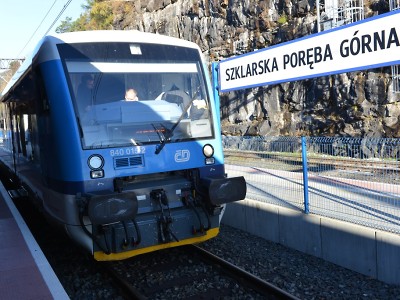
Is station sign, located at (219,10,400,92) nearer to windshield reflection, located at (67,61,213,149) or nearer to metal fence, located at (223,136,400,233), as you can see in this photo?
metal fence, located at (223,136,400,233)

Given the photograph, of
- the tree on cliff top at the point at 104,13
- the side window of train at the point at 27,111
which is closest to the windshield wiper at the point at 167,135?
the side window of train at the point at 27,111

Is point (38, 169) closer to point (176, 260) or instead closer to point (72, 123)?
point (72, 123)

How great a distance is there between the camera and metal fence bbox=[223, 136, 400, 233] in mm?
5547

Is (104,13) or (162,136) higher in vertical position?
(104,13)

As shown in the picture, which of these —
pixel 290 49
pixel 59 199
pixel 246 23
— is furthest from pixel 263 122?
pixel 59 199

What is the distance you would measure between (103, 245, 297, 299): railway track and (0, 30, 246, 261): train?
0.41m

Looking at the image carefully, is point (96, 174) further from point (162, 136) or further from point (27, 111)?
point (27, 111)

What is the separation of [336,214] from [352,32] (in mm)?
2491

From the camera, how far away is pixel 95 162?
5121 mm

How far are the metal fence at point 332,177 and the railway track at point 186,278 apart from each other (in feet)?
5.51

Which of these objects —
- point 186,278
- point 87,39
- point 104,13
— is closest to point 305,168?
point 186,278

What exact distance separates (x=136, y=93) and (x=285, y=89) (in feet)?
69.3

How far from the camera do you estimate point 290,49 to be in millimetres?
6422

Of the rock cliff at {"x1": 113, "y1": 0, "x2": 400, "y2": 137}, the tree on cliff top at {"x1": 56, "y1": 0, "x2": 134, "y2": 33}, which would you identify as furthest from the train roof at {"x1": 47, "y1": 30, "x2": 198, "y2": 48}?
the tree on cliff top at {"x1": 56, "y1": 0, "x2": 134, "y2": 33}
